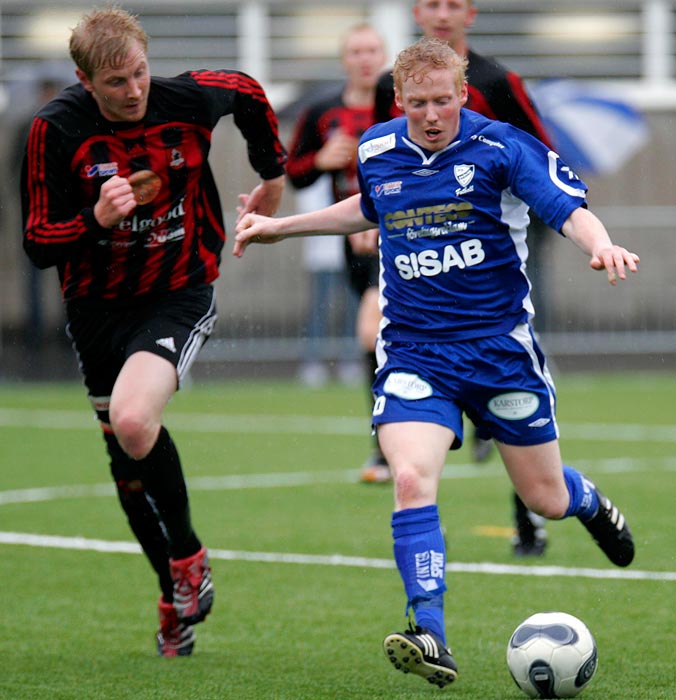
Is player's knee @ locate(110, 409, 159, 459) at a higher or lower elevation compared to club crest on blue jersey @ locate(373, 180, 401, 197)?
lower

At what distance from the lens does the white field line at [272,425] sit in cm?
1173

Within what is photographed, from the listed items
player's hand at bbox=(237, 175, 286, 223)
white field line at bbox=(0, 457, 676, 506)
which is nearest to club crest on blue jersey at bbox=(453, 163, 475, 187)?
player's hand at bbox=(237, 175, 286, 223)

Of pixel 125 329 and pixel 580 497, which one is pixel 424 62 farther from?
pixel 580 497

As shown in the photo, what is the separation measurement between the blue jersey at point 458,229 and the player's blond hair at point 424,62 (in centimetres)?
22

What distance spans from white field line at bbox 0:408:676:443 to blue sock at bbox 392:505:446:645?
6901 millimetres

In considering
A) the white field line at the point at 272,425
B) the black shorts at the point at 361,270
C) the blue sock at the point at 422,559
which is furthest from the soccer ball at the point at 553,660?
the white field line at the point at 272,425

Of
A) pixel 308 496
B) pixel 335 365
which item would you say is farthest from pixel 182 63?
pixel 308 496

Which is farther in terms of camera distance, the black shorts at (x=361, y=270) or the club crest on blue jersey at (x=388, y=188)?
the black shorts at (x=361, y=270)

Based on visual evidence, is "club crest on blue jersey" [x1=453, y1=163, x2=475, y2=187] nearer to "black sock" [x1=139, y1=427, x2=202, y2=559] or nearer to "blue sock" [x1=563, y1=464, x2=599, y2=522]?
"blue sock" [x1=563, y1=464, x2=599, y2=522]

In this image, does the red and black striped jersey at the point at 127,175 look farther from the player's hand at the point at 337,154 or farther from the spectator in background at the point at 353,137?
→ the spectator in background at the point at 353,137

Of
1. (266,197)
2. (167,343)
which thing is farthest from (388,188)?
(167,343)

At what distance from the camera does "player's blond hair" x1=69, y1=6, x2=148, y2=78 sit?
16.6ft

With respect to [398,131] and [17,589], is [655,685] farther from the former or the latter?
[17,589]

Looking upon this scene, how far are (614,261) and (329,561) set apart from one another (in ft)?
9.46
